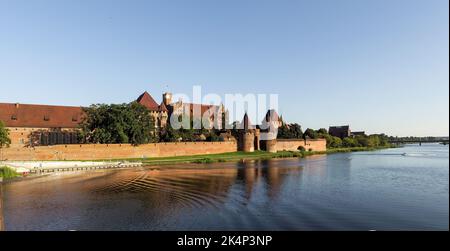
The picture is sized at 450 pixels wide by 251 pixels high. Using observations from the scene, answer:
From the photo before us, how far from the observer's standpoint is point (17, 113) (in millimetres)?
50281

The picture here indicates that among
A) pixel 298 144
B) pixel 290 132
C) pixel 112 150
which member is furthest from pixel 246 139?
pixel 112 150

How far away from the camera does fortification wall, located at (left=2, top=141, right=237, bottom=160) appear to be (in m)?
40.6

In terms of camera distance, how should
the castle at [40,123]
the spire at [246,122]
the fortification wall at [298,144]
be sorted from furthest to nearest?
the fortification wall at [298,144] → the spire at [246,122] → the castle at [40,123]

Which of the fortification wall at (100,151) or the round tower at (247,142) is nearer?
the fortification wall at (100,151)

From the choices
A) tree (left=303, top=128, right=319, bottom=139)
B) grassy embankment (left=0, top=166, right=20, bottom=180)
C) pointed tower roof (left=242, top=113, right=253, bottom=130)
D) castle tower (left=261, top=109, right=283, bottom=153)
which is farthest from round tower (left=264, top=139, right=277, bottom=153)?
grassy embankment (left=0, top=166, right=20, bottom=180)

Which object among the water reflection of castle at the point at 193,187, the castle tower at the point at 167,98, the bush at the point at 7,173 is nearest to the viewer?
the water reflection of castle at the point at 193,187

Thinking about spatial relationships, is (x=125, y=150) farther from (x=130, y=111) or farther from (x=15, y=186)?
(x=15, y=186)

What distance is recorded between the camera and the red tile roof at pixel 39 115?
49406 mm

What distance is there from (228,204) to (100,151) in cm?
3053

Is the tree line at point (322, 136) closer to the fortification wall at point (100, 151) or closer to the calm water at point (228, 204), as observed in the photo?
the fortification wall at point (100, 151)

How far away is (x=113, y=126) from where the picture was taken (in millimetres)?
45656

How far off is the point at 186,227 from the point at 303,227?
406cm

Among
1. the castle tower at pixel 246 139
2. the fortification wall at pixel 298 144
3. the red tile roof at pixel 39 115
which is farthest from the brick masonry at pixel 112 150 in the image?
the fortification wall at pixel 298 144

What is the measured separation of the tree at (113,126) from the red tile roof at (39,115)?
25.1ft
